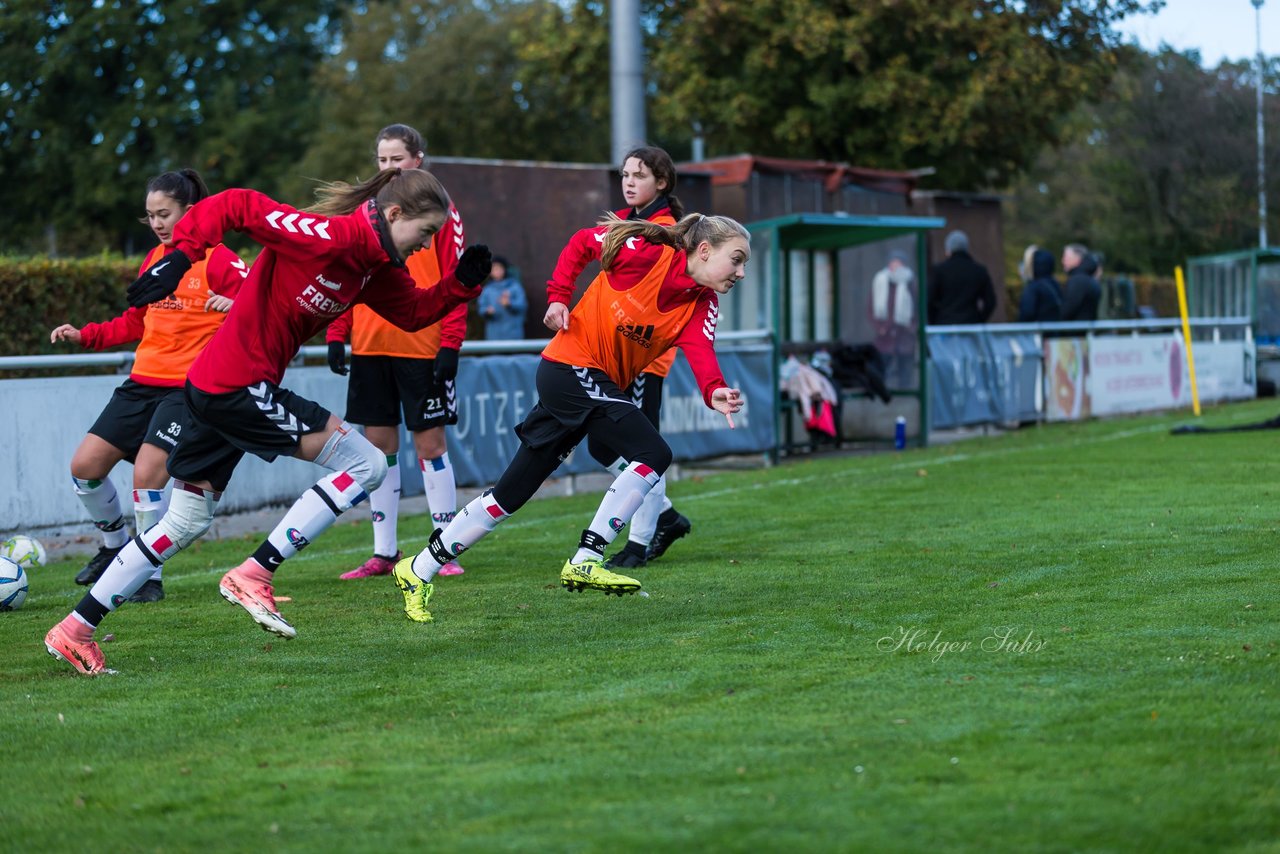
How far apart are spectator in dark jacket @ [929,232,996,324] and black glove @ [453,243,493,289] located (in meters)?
13.5

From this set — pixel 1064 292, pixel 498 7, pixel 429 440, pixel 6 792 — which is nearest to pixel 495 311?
pixel 1064 292

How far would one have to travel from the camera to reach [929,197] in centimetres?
2658

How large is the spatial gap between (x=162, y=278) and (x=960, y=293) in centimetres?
1462

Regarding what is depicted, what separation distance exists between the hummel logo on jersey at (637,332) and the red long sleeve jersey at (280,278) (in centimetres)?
119

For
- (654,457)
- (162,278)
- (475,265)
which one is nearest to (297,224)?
(162,278)

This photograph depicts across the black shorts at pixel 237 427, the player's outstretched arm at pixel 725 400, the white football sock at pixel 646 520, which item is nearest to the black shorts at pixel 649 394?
the white football sock at pixel 646 520

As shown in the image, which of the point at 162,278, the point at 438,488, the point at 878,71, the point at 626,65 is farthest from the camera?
the point at 878,71

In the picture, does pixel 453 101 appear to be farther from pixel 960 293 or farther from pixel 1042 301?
pixel 960 293

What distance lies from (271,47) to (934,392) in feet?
106

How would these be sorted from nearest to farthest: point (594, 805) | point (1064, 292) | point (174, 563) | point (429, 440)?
point (594, 805)
point (429, 440)
point (174, 563)
point (1064, 292)

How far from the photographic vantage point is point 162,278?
5.27 metres

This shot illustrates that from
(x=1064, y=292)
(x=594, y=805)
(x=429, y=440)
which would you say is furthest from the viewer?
(x=1064, y=292)

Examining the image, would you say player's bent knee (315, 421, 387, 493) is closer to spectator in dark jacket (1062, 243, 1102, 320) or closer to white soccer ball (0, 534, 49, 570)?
white soccer ball (0, 534, 49, 570)

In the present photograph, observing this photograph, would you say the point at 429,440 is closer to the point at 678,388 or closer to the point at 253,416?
the point at 253,416
